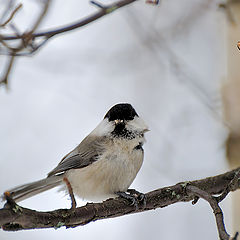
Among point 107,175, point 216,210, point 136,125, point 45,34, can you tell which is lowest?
point 216,210

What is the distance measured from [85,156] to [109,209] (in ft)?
1.55

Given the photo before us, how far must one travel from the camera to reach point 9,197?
3.32 feet

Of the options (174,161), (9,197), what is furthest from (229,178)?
(174,161)

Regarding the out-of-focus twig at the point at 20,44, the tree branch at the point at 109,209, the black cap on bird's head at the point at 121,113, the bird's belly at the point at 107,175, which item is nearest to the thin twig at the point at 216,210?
the tree branch at the point at 109,209

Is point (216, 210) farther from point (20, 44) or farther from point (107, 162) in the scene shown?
point (20, 44)

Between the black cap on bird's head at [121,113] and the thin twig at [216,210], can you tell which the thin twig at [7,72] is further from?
the thin twig at [216,210]

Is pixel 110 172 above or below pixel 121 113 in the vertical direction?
below

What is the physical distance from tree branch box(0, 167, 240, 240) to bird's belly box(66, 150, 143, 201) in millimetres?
213

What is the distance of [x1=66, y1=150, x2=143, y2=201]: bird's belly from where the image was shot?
5.94ft

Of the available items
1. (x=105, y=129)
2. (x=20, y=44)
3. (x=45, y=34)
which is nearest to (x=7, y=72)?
(x=20, y=44)

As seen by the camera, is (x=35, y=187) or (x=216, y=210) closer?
(x=216, y=210)

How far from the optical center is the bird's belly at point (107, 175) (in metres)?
1.81

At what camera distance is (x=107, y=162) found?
183cm

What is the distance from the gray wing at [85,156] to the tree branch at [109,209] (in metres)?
0.34
